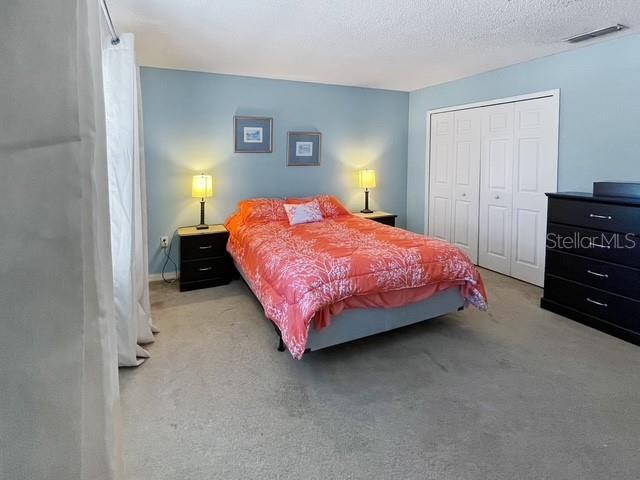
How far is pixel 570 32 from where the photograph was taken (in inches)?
122

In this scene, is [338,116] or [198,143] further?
[338,116]

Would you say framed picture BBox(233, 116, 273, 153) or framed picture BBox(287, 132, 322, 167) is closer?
framed picture BBox(233, 116, 273, 153)

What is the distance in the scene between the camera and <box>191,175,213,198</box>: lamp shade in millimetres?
4105

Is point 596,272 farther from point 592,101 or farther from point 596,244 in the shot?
point 592,101

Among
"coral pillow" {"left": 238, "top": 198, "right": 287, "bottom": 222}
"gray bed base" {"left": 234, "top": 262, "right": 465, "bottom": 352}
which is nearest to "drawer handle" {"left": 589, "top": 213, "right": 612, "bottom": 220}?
"gray bed base" {"left": 234, "top": 262, "right": 465, "bottom": 352}

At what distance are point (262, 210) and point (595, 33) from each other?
3343mm

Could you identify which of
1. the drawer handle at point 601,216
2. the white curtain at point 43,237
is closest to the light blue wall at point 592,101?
the drawer handle at point 601,216

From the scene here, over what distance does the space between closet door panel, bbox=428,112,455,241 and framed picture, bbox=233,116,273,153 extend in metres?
2.24

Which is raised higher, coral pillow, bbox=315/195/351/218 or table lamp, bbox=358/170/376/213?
table lamp, bbox=358/170/376/213

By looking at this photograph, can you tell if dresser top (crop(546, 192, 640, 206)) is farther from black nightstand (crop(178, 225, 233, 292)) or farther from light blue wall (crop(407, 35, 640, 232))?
black nightstand (crop(178, 225, 233, 292))

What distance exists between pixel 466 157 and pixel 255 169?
2.61 metres

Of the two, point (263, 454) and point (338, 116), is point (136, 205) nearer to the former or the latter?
point (263, 454)

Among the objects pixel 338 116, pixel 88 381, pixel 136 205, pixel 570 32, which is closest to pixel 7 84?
pixel 88 381

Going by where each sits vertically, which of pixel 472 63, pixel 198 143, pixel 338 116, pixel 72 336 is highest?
pixel 472 63
